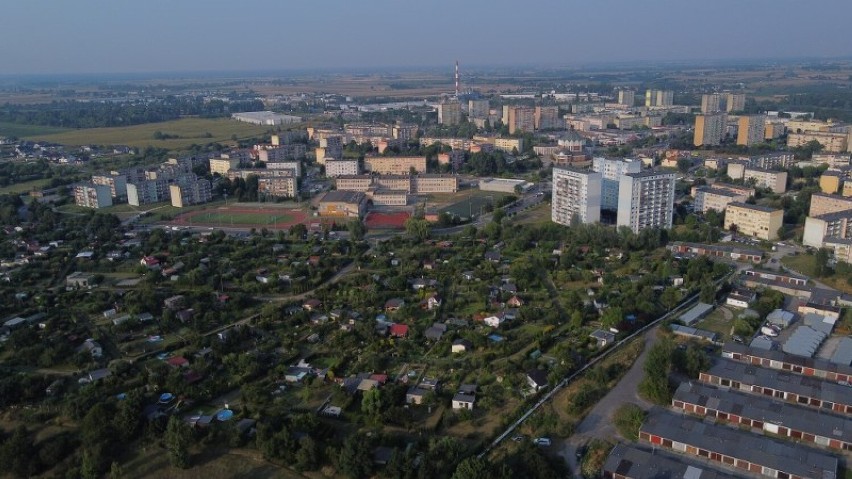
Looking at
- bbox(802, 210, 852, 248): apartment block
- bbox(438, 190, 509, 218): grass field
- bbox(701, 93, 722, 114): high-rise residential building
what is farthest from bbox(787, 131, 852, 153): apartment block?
bbox(438, 190, 509, 218): grass field

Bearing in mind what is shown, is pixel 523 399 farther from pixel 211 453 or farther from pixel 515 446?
pixel 211 453

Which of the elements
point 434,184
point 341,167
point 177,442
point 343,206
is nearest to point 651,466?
point 177,442

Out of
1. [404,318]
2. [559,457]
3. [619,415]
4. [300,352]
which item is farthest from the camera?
[404,318]

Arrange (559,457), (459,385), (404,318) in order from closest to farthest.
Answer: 1. (559,457)
2. (459,385)
3. (404,318)

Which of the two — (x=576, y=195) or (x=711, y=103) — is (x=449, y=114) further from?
(x=576, y=195)

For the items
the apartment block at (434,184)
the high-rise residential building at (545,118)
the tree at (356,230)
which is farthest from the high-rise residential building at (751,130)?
the tree at (356,230)

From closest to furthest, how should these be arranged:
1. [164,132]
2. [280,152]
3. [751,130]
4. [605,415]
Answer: [605,415] → [280,152] → [751,130] → [164,132]

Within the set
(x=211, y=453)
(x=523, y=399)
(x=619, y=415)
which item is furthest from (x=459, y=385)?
(x=211, y=453)
